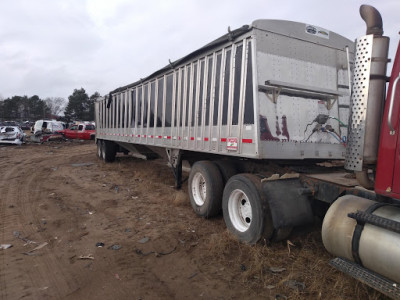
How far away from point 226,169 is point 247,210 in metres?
1.16

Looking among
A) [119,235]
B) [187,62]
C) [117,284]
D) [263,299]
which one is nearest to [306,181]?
[263,299]

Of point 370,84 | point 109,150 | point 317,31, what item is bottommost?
point 109,150

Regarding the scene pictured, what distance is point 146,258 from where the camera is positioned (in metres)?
4.11

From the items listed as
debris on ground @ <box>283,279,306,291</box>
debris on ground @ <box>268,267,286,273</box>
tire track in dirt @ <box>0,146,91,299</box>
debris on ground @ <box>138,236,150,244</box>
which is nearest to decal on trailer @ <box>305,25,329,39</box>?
debris on ground @ <box>268,267,286,273</box>

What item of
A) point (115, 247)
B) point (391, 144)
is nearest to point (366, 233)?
point (391, 144)

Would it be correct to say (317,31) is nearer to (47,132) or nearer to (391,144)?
(391,144)

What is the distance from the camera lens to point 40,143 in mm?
26328

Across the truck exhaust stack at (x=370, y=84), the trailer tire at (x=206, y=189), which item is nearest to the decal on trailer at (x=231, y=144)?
the trailer tire at (x=206, y=189)

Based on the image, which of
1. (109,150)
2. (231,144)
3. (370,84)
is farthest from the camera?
(109,150)

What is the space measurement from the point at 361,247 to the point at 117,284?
265 centimetres

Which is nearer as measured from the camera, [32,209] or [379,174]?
[379,174]

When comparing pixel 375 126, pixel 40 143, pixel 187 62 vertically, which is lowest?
pixel 40 143

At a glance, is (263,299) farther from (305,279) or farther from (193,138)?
(193,138)

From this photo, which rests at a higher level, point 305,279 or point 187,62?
point 187,62
